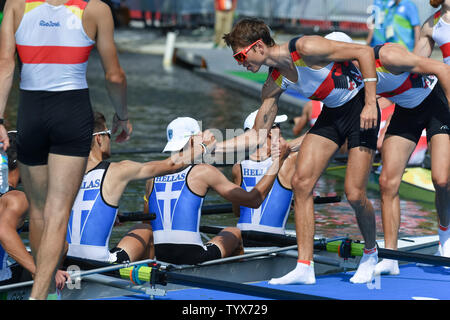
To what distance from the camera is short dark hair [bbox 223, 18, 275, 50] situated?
604 cm

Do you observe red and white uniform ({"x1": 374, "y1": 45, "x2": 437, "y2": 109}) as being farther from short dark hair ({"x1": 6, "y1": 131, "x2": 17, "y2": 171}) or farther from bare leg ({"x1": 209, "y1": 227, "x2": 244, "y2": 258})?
short dark hair ({"x1": 6, "y1": 131, "x2": 17, "y2": 171})

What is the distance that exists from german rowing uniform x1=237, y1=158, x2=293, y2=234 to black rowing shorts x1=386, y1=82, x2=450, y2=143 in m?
1.00

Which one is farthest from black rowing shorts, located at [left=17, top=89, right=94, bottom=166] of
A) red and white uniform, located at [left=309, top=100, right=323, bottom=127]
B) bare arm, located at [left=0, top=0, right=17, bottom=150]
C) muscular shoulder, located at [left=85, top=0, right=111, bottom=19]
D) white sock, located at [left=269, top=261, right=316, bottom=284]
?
red and white uniform, located at [left=309, top=100, right=323, bottom=127]

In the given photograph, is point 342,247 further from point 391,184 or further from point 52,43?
point 52,43

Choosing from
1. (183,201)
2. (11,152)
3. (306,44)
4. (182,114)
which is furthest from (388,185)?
(182,114)

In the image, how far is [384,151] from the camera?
6.98 metres

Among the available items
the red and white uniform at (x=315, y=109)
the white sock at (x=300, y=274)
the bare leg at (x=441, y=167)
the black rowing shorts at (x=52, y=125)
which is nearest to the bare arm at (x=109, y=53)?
the black rowing shorts at (x=52, y=125)

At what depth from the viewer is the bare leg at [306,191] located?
627 centimetres

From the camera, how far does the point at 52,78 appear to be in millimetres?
4805

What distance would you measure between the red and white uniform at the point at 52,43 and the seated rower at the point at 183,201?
66.4 inches

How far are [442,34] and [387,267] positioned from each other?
1.91 meters
